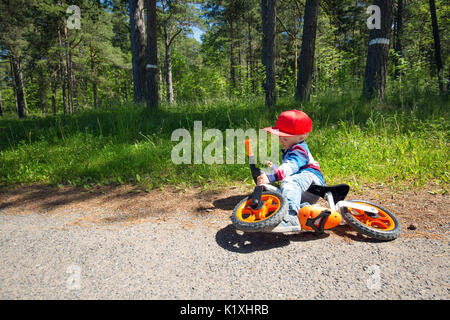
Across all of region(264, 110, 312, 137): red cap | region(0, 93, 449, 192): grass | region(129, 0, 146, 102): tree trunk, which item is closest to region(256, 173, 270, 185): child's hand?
region(264, 110, 312, 137): red cap

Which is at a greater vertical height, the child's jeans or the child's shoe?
the child's jeans

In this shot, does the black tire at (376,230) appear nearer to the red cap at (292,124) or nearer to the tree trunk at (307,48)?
the red cap at (292,124)

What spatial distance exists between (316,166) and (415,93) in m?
5.25

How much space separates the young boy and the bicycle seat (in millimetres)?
67

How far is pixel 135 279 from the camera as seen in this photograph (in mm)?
1813

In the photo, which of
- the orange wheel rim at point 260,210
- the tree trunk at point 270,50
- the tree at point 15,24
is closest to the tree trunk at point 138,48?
the tree trunk at point 270,50

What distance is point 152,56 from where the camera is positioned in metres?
7.36

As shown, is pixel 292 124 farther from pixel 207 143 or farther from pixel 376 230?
pixel 207 143

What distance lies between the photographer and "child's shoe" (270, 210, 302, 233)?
227 centimetres

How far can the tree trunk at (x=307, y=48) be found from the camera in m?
6.88

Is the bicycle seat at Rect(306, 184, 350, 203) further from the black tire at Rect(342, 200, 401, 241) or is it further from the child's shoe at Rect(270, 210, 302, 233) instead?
the child's shoe at Rect(270, 210, 302, 233)

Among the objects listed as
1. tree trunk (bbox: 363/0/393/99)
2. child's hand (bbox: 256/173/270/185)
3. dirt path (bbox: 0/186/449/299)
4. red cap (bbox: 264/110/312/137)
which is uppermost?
tree trunk (bbox: 363/0/393/99)
